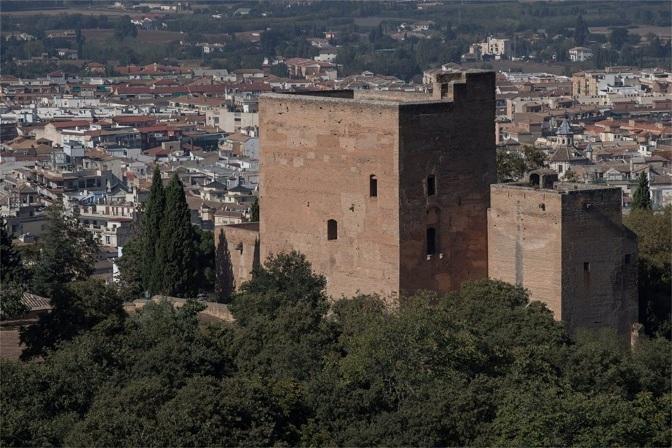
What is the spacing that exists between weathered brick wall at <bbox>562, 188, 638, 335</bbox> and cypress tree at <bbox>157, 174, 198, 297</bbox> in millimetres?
7196

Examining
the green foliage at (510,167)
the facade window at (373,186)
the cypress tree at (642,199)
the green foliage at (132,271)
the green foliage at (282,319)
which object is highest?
the facade window at (373,186)

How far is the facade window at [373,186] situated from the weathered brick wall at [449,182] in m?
0.48

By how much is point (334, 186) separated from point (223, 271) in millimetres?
3662

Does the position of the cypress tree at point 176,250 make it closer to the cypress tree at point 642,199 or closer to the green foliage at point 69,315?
the green foliage at point 69,315

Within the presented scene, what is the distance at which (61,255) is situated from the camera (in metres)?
37.8

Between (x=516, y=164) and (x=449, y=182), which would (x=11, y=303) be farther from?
(x=516, y=164)

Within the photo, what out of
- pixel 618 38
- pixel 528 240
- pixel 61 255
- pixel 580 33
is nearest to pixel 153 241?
pixel 61 255

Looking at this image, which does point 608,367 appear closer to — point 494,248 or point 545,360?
point 545,360

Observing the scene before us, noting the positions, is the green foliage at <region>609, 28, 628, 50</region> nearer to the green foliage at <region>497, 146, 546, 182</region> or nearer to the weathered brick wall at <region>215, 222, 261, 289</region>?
the green foliage at <region>497, 146, 546, 182</region>

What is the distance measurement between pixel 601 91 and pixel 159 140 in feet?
127

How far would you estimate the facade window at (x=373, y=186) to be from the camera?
3341cm

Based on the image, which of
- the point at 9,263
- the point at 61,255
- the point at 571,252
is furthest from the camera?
the point at 61,255

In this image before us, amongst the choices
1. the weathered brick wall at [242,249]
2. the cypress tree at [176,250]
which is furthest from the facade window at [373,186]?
the cypress tree at [176,250]

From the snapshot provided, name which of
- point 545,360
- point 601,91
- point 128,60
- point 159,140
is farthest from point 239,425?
point 128,60
